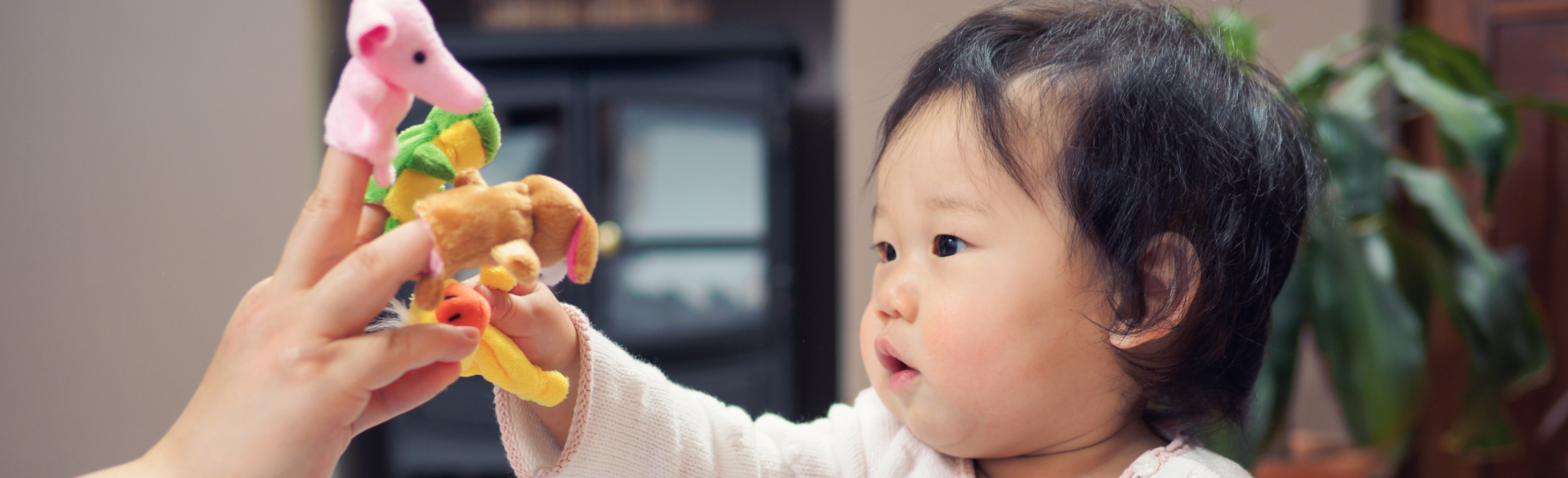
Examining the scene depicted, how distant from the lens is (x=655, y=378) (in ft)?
1.81

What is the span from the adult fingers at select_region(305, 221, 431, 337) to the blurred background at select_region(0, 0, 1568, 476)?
3.72ft

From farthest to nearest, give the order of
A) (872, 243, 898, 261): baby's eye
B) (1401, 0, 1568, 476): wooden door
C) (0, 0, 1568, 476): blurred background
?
(1401, 0, 1568, 476): wooden door
(0, 0, 1568, 476): blurred background
(872, 243, 898, 261): baby's eye

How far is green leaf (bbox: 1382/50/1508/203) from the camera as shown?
118cm

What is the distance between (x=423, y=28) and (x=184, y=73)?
1.76 meters

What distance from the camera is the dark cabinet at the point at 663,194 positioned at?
6.24 feet

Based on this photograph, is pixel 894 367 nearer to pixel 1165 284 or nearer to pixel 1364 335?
pixel 1165 284

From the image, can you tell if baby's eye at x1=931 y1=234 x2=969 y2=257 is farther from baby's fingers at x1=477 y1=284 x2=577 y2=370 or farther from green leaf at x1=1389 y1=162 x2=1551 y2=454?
green leaf at x1=1389 y1=162 x2=1551 y2=454

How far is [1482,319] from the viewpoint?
3.94ft

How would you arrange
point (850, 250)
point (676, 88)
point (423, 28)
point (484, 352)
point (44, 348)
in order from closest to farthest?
point (423, 28) < point (484, 352) < point (44, 348) < point (676, 88) < point (850, 250)

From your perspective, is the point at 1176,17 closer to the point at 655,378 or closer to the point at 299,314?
the point at 655,378

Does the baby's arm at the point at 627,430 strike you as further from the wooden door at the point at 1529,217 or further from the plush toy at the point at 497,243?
the wooden door at the point at 1529,217

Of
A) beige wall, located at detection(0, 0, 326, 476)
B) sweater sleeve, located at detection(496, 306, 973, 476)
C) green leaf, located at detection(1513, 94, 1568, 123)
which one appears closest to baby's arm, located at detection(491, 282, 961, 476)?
sweater sleeve, located at detection(496, 306, 973, 476)

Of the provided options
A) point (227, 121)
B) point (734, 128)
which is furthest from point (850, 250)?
point (227, 121)

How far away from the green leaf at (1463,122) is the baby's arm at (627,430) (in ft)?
3.49
